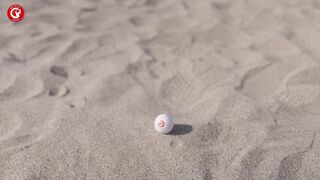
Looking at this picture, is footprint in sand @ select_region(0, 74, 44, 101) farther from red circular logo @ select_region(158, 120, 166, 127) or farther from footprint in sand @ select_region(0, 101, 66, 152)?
red circular logo @ select_region(158, 120, 166, 127)

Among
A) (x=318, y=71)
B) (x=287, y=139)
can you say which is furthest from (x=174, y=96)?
(x=318, y=71)

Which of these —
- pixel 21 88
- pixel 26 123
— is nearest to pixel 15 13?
pixel 21 88

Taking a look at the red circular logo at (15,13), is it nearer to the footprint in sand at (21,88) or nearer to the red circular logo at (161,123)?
the footprint in sand at (21,88)

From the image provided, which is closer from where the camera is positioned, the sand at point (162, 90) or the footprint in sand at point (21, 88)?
the sand at point (162, 90)

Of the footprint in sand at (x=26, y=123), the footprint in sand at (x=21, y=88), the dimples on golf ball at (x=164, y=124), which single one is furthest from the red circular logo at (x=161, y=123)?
the footprint in sand at (x=21, y=88)

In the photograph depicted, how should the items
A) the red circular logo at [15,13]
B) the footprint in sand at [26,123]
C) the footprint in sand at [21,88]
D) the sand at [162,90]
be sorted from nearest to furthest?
the sand at [162,90] < the footprint in sand at [26,123] < the footprint in sand at [21,88] < the red circular logo at [15,13]

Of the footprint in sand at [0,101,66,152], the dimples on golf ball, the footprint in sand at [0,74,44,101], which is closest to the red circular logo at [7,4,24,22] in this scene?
the footprint in sand at [0,74,44,101]

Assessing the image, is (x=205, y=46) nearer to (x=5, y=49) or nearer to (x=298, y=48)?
(x=298, y=48)
